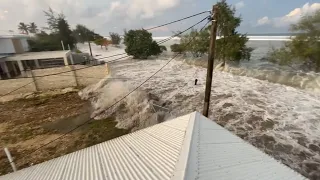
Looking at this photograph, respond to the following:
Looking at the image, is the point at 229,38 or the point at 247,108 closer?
the point at 247,108

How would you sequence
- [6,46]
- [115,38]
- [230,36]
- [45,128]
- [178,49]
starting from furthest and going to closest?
1. [115,38]
2. [178,49]
3. [6,46]
4. [230,36]
5. [45,128]

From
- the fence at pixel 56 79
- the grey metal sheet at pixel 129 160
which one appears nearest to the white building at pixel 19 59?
the fence at pixel 56 79

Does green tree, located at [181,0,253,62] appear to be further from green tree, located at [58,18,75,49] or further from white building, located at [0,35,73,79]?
green tree, located at [58,18,75,49]

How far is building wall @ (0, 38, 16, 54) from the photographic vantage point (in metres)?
30.0

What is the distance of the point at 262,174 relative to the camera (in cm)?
436

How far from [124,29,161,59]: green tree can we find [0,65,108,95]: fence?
19.3 meters

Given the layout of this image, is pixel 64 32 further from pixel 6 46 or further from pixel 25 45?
pixel 6 46

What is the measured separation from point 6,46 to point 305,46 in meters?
42.6

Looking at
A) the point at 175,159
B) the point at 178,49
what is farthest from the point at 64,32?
the point at 175,159

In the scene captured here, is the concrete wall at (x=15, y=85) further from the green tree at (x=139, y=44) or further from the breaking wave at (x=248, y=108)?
the green tree at (x=139, y=44)

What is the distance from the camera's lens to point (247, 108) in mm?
14781

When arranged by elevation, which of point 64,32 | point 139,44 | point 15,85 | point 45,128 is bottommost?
point 45,128

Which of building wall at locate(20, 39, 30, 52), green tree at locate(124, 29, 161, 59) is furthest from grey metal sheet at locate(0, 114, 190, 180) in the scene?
building wall at locate(20, 39, 30, 52)

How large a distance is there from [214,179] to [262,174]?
1.58 m
